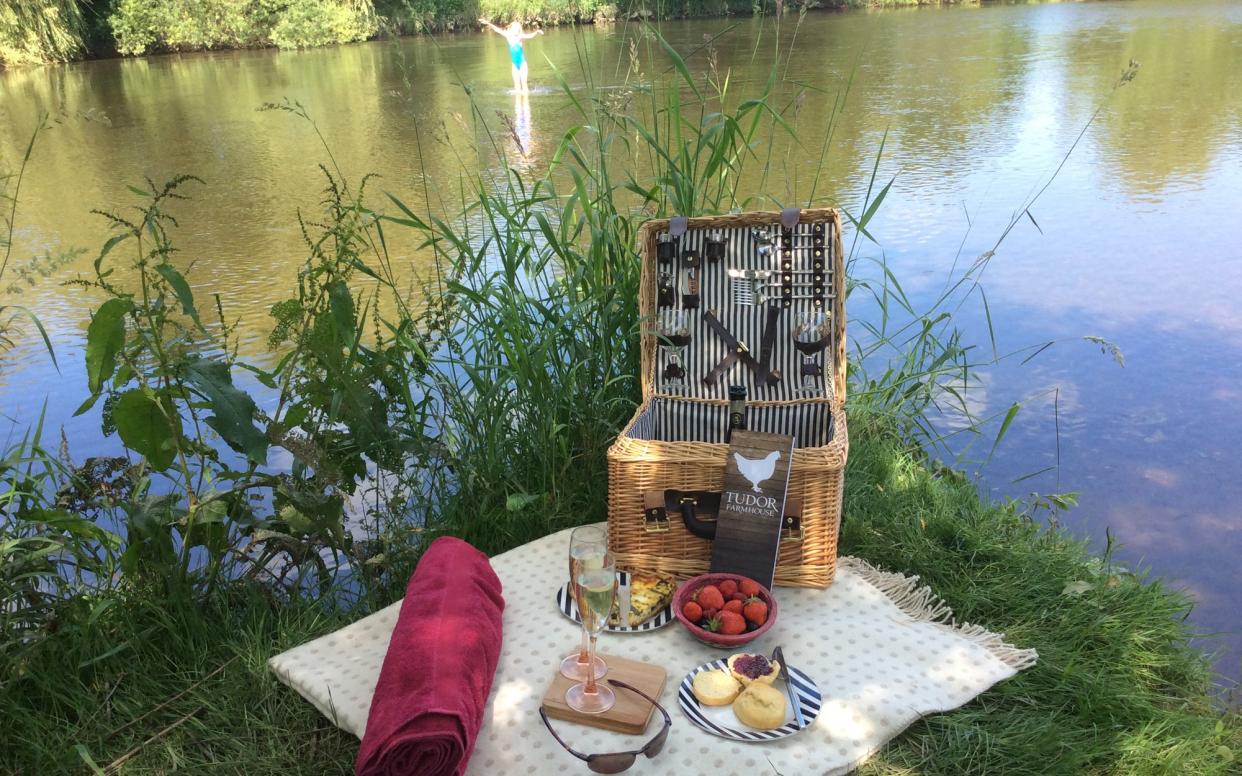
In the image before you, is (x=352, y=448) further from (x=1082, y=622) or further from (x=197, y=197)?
(x=197, y=197)

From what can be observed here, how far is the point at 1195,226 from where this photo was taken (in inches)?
193

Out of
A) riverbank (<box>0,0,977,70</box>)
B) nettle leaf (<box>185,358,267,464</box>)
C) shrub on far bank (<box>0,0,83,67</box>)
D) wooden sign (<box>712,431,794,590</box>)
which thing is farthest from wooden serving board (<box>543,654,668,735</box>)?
riverbank (<box>0,0,977,70</box>)

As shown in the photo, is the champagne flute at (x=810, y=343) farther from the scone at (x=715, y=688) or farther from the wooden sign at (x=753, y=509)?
the scone at (x=715, y=688)

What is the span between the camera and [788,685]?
5.66ft

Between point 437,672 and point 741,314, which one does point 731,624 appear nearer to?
point 437,672

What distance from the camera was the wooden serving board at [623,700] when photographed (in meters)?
1.62

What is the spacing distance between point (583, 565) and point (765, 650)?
570 millimetres

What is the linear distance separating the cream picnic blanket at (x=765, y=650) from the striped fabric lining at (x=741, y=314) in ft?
1.94

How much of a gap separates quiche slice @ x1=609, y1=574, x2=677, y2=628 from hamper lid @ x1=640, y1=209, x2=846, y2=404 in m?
0.59

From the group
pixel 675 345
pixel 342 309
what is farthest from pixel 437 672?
pixel 675 345

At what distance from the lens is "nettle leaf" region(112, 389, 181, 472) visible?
1906mm

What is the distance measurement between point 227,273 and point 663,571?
335cm

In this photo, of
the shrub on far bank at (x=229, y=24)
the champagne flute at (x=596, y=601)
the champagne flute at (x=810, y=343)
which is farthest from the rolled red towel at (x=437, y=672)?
the shrub on far bank at (x=229, y=24)

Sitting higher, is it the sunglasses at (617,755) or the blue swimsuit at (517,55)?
the blue swimsuit at (517,55)
